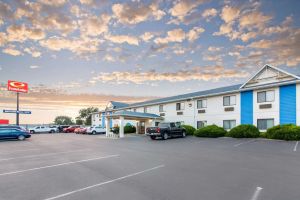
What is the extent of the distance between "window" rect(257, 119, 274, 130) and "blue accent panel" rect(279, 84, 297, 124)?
1.17m

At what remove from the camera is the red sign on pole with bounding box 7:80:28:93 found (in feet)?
129

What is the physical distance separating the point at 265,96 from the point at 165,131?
1090 cm

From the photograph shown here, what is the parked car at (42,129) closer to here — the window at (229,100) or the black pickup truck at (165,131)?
the black pickup truck at (165,131)

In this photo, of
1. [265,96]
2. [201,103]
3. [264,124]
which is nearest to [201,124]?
[201,103]

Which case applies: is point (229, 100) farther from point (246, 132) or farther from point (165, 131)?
point (165, 131)

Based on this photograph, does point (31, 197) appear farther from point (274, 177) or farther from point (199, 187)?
point (274, 177)

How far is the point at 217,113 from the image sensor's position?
27469 mm

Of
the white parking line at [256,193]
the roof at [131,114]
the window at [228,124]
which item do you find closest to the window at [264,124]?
the window at [228,124]

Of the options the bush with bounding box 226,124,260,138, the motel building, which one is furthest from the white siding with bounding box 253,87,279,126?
the bush with bounding box 226,124,260,138

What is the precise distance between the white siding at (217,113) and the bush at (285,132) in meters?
5.06

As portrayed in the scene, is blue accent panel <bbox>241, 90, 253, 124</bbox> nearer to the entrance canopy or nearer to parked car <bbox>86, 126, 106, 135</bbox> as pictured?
the entrance canopy

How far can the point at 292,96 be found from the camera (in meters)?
21.0

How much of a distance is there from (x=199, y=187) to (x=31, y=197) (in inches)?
172

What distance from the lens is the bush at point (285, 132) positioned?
1825 cm
